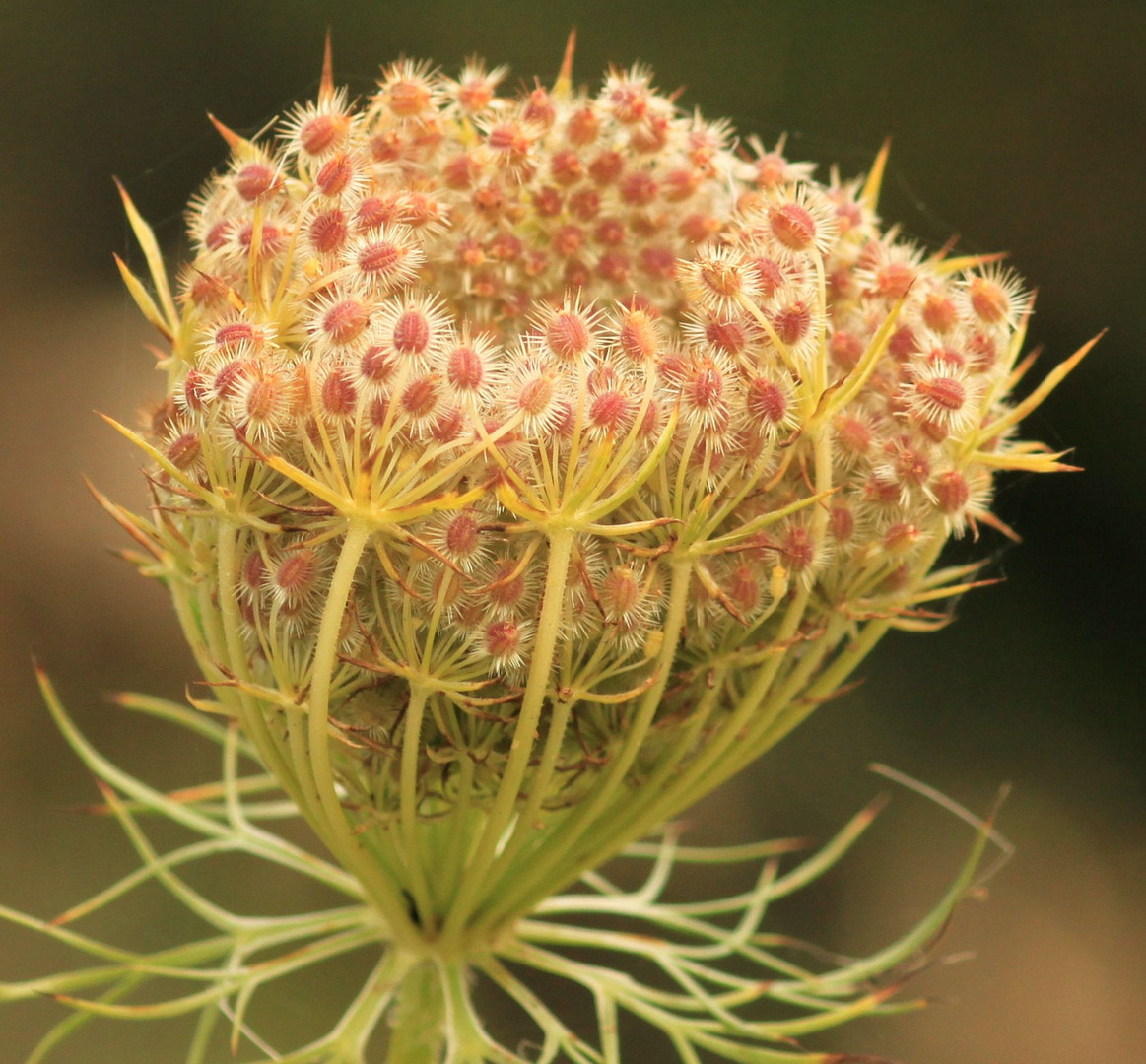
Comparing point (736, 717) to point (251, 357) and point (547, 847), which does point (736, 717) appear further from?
point (251, 357)

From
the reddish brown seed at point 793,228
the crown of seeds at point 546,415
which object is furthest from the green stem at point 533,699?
the reddish brown seed at point 793,228

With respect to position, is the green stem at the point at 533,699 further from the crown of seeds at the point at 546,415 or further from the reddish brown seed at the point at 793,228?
the reddish brown seed at the point at 793,228

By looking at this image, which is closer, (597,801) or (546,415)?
(546,415)

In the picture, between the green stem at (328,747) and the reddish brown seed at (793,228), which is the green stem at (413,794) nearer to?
the green stem at (328,747)

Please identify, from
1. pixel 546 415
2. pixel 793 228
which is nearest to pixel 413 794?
pixel 546 415

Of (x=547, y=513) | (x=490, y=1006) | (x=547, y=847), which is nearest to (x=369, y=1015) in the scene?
(x=547, y=847)

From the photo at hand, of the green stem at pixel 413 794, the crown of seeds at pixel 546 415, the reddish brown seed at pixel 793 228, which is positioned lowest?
the green stem at pixel 413 794

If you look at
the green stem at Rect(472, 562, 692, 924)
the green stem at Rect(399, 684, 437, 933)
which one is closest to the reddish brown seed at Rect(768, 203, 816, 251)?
the green stem at Rect(472, 562, 692, 924)

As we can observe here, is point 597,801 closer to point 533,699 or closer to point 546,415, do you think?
point 533,699

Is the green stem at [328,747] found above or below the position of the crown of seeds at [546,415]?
below
